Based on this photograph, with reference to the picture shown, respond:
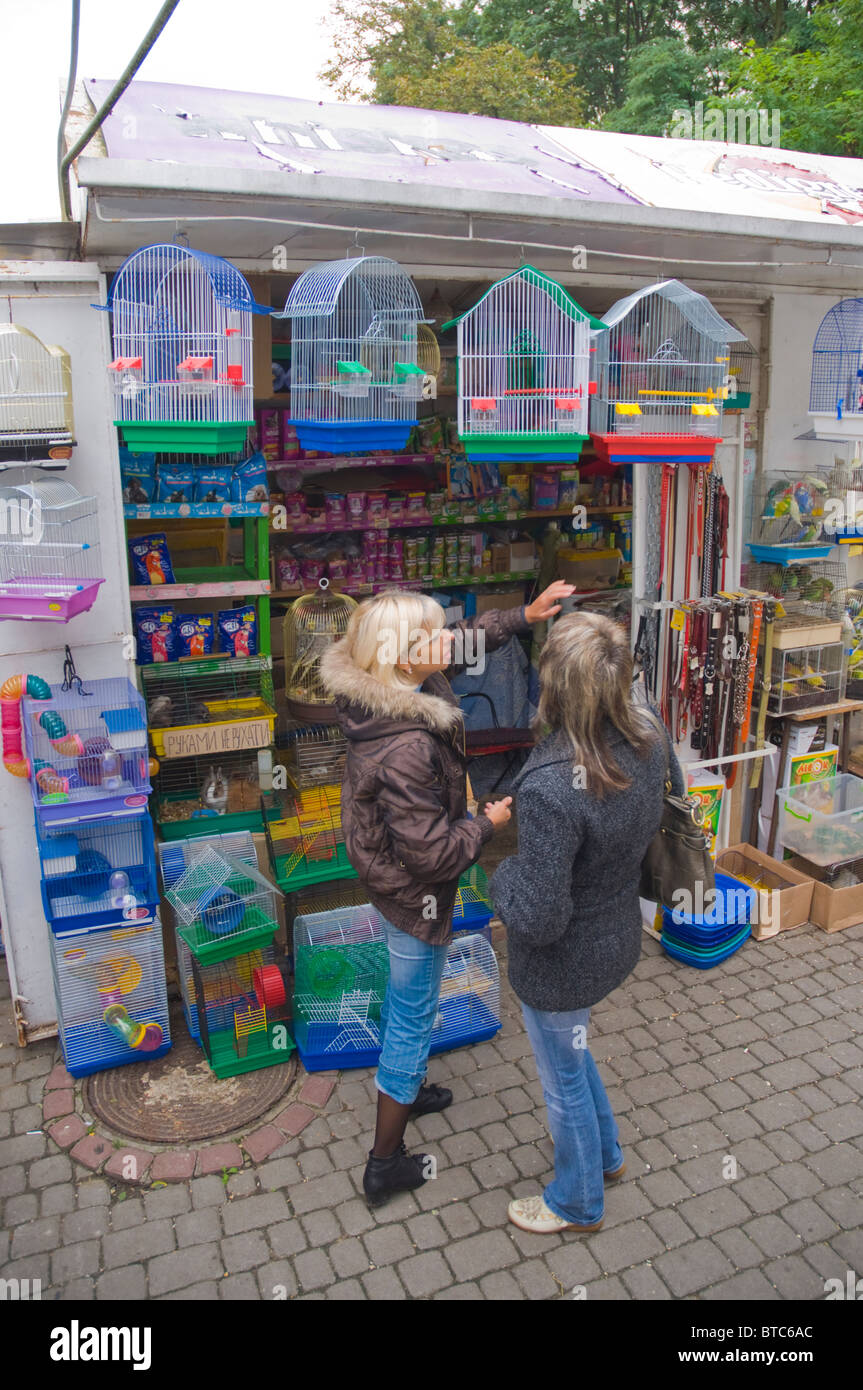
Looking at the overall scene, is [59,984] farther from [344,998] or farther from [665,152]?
[665,152]

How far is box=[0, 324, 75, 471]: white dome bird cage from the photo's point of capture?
12.3 ft

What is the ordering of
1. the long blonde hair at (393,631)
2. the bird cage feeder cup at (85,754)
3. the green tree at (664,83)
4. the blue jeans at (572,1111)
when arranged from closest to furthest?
the blue jeans at (572,1111), the long blonde hair at (393,631), the bird cage feeder cup at (85,754), the green tree at (664,83)

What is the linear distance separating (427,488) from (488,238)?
215cm

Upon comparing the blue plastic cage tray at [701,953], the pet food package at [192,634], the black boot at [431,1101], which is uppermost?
the pet food package at [192,634]

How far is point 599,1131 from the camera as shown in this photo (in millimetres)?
3480

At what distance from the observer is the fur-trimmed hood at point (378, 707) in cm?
317

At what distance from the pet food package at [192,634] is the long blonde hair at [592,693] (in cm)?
260

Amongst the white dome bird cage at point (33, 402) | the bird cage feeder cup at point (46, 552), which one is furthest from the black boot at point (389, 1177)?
the white dome bird cage at point (33, 402)

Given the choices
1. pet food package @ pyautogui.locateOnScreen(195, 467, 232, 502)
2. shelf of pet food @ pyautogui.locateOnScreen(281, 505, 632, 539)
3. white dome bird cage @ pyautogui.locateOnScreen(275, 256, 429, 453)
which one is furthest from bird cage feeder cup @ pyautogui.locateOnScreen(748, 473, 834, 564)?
pet food package @ pyautogui.locateOnScreen(195, 467, 232, 502)

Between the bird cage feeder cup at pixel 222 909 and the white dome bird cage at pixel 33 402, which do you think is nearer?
the white dome bird cage at pixel 33 402

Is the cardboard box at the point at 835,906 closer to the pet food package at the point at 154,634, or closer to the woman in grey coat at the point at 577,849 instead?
the woman in grey coat at the point at 577,849

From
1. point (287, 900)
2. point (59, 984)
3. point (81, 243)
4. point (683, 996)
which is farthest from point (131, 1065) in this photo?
point (81, 243)

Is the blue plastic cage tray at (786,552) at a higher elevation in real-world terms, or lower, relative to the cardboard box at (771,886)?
higher

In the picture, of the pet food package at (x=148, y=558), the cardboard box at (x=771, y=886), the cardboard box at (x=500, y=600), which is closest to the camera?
the pet food package at (x=148, y=558)
